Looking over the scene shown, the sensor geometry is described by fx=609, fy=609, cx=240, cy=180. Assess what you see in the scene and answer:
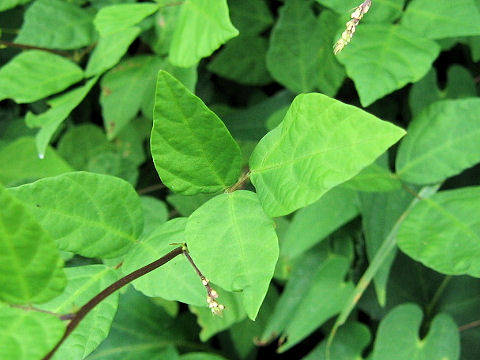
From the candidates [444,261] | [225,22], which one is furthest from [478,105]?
[225,22]

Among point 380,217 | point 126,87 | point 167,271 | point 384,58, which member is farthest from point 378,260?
point 126,87

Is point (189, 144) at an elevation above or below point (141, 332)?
above

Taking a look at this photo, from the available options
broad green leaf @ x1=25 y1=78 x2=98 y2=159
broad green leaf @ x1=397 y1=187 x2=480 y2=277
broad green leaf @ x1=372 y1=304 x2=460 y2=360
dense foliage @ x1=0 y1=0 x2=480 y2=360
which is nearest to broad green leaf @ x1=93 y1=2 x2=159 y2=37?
dense foliage @ x1=0 y1=0 x2=480 y2=360

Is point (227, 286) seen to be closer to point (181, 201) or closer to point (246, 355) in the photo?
point (181, 201)

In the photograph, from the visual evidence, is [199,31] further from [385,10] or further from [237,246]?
[237,246]

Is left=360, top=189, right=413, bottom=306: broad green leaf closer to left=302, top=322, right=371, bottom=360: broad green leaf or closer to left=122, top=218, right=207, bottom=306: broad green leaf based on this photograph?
left=302, top=322, right=371, bottom=360: broad green leaf

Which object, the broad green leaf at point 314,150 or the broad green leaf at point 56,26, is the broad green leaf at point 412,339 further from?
the broad green leaf at point 56,26
